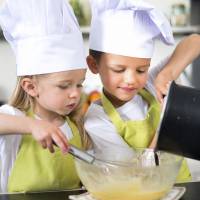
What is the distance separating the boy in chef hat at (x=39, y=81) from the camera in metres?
1.01

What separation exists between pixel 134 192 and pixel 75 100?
0.92 ft

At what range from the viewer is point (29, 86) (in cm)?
109

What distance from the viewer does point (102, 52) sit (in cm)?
115

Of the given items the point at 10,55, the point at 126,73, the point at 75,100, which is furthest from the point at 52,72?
the point at 10,55

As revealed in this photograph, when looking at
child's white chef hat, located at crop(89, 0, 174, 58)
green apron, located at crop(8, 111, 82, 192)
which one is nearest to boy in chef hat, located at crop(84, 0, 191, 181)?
child's white chef hat, located at crop(89, 0, 174, 58)

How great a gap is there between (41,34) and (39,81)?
117 mm

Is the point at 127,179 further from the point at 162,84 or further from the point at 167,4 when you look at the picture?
the point at 167,4

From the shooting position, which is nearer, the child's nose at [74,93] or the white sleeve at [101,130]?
the child's nose at [74,93]

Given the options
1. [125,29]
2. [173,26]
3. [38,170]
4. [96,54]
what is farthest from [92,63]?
[173,26]

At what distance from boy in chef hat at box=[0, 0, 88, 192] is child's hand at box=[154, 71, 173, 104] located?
24cm

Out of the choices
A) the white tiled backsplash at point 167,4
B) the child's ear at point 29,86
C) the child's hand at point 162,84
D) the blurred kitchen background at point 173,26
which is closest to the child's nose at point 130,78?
the child's hand at point 162,84

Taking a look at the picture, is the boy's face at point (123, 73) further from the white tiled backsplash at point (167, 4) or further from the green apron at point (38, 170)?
the white tiled backsplash at point (167, 4)

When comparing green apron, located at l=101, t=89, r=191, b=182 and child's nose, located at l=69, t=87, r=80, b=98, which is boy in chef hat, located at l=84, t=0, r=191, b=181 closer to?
green apron, located at l=101, t=89, r=191, b=182

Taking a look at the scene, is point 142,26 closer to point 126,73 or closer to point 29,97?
point 126,73
